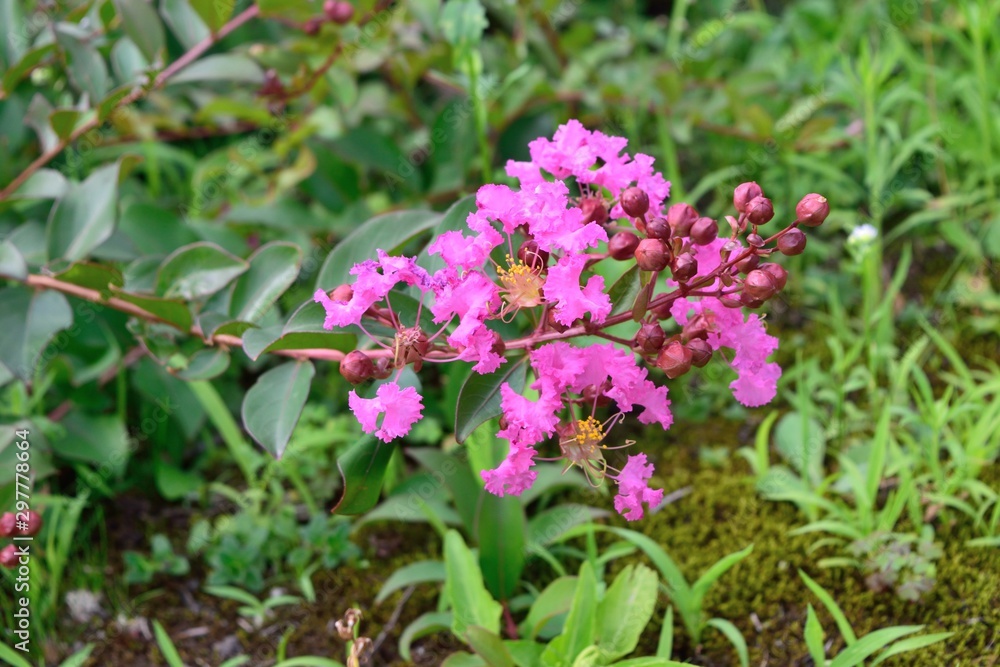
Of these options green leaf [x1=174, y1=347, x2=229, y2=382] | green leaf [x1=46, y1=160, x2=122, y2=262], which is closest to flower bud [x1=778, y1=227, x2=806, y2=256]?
green leaf [x1=174, y1=347, x2=229, y2=382]

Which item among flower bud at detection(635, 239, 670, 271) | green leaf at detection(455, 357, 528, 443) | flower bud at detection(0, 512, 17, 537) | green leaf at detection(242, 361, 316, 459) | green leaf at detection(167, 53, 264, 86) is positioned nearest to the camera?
flower bud at detection(635, 239, 670, 271)

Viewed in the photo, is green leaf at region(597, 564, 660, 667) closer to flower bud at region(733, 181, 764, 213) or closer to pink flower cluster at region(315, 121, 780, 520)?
pink flower cluster at region(315, 121, 780, 520)

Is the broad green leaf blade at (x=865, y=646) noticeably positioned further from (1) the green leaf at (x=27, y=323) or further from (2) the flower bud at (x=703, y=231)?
(1) the green leaf at (x=27, y=323)

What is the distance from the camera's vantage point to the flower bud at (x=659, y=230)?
1.03 m

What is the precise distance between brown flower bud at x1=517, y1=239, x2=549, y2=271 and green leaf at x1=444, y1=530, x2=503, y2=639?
0.55 metres

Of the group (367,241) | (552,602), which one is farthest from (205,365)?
(552,602)

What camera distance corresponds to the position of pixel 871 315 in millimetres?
1955

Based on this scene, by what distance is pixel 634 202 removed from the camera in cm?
108

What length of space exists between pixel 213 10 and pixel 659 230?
3.82ft

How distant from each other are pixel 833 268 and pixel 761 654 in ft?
4.10

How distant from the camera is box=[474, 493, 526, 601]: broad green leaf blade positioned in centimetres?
154

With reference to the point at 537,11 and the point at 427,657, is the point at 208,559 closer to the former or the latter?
the point at 427,657

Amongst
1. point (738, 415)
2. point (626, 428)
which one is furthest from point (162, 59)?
point (738, 415)

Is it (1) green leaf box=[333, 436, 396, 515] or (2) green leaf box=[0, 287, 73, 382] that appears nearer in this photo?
(1) green leaf box=[333, 436, 396, 515]
